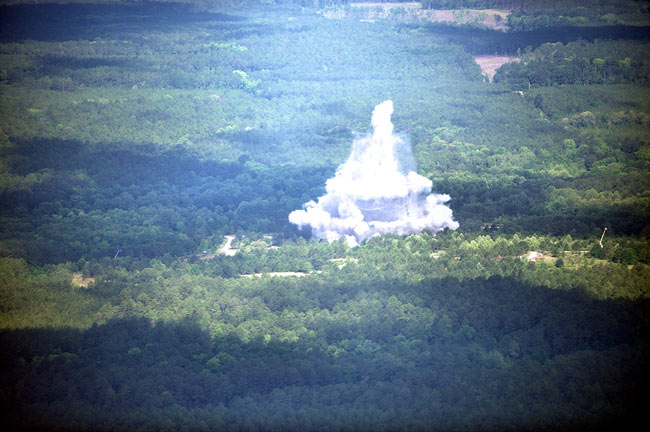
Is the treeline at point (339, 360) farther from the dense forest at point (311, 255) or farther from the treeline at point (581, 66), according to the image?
the treeline at point (581, 66)

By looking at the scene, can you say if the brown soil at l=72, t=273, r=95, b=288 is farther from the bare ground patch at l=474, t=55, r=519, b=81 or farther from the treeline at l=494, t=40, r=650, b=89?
the bare ground patch at l=474, t=55, r=519, b=81

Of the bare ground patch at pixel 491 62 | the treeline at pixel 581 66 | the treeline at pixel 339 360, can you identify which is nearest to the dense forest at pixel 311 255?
the treeline at pixel 339 360

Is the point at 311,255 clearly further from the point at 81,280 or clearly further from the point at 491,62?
the point at 491,62

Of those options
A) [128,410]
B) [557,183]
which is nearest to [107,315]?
[128,410]

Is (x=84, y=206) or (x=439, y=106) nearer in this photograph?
(x=84, y=206)

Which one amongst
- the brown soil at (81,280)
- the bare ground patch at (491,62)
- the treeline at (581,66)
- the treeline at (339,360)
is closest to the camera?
the treeline at (339,360)

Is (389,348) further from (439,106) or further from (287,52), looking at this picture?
(287,52)

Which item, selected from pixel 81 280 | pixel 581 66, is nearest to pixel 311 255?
pixel 81 280
